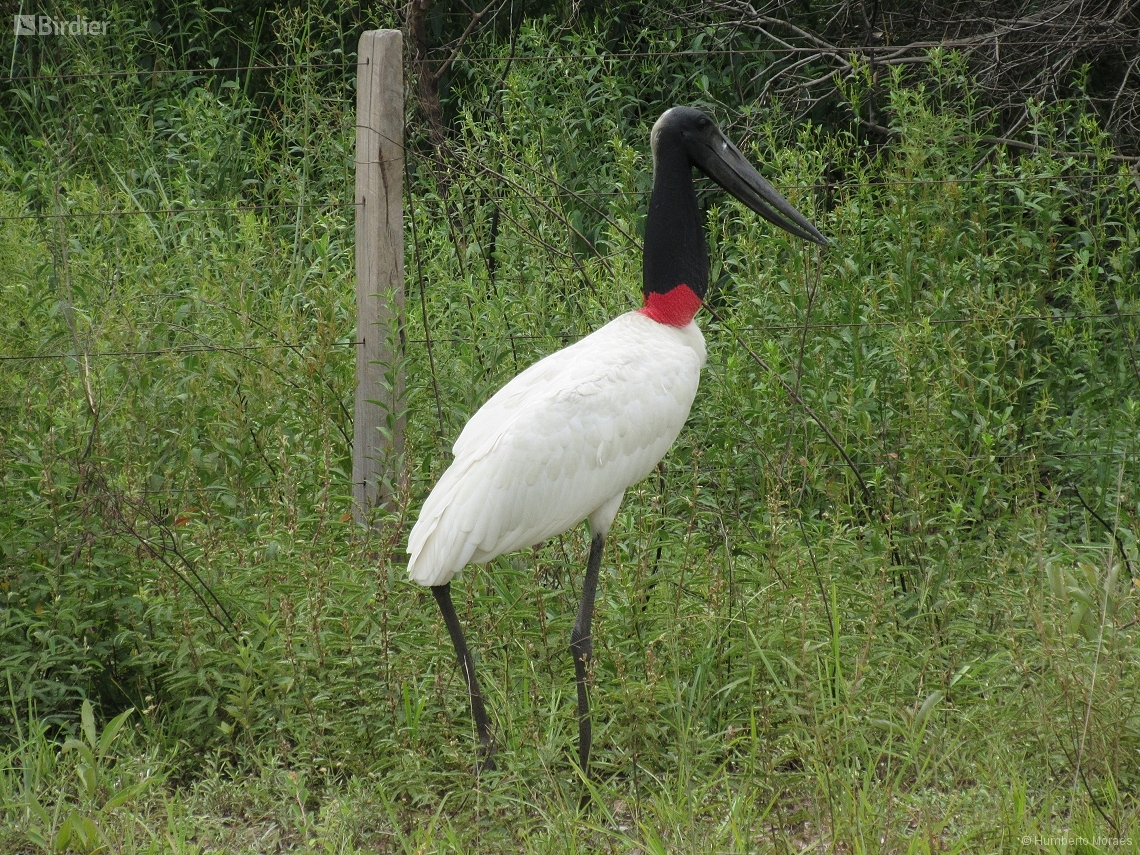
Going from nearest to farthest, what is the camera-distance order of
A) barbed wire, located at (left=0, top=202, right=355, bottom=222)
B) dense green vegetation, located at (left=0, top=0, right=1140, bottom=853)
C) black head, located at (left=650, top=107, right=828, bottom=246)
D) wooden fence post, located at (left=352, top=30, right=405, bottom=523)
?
dense green vegetation, located at (left=0, top=0, right=1140, bottom=853) → black head, located at (left=650, top=107, right=828, bottom=246) → wooden fence post, located at (left=352, top=30, right=405, bottom=523) → barbed wire, located at (left=0, top=202, right=355, bottom=222)

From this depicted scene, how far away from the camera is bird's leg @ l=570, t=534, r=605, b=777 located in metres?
3.09

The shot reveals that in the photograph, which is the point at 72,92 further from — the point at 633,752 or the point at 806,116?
the point at 633,752

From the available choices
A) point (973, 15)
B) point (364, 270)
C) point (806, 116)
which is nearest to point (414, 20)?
point (364, 270)

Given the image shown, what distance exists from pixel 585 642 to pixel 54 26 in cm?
563

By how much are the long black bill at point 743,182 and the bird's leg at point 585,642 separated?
119cm

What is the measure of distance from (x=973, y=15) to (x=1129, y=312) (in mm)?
2699

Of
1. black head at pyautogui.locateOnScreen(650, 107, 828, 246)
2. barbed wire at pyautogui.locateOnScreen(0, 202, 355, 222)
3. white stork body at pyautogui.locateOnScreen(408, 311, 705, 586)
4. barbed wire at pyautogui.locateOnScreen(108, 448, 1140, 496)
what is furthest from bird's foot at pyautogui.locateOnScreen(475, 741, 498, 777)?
barbed wire at pyautogui.locateOnScreen(0, 202, 355, 222)

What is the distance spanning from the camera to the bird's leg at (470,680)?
3080 mm

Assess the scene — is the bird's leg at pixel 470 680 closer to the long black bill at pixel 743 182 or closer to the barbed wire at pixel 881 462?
the barbed wire at pixel 881 462

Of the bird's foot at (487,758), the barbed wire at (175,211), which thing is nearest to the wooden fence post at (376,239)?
the barbed wire at (175,211)

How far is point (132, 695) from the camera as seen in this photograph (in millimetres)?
3504

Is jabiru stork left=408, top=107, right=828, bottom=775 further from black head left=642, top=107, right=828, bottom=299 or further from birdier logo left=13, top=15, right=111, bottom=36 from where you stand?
birdier logo left=13, top=15, right=111, bottom=36

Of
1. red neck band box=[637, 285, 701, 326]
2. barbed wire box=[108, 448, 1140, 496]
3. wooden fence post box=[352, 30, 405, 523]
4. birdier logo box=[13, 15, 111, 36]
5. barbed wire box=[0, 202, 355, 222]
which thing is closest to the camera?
red neck band box=[637, 285, 701, 326]

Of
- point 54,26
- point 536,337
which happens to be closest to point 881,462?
point 536,337
